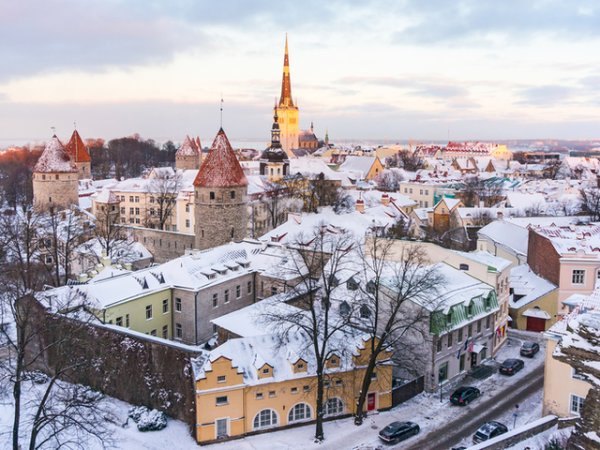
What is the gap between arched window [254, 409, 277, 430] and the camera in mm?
22438

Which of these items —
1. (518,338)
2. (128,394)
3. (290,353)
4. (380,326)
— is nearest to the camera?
(290,353)

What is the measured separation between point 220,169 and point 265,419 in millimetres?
19884

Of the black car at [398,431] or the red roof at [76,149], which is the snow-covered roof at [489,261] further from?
the red roof at [76,149]

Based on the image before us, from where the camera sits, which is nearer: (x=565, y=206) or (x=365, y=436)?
(x=365, y=436)

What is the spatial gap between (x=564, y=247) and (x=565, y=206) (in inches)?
995

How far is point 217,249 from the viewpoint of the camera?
34.5 m

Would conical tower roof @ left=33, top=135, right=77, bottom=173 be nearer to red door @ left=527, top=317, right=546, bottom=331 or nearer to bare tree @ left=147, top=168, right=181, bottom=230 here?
bare tree @ left=147, top=168, right=181, bottom=230

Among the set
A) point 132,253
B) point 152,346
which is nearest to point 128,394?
point 152,346

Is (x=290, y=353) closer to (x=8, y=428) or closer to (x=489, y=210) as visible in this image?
(x=8, y=428)

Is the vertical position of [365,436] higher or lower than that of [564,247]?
lower

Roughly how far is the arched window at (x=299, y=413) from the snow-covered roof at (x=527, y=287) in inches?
627

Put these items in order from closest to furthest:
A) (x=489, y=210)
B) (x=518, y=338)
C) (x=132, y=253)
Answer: (x=518, y=338), (x=132, y=253), (x=489, y=210)

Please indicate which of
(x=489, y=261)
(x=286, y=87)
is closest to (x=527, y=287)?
(x=489, y=261)

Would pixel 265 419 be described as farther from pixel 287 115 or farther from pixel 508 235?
pixel 287 115
